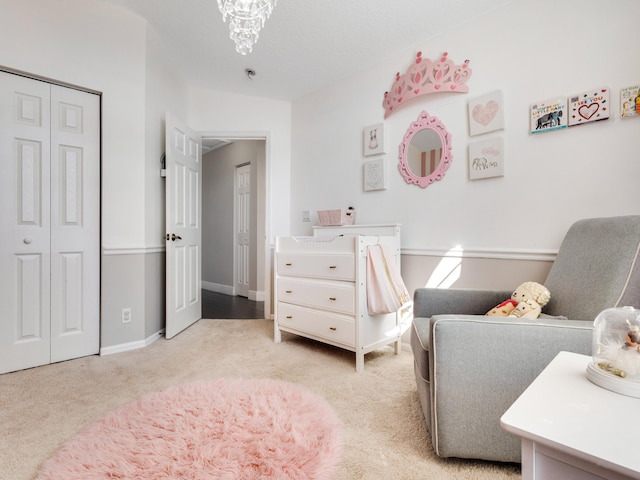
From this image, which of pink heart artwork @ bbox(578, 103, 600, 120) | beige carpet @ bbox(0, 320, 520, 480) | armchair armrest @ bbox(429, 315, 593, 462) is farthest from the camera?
pink heart artwork @ bbox(578, 103, 600, 120)

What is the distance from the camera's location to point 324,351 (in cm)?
252

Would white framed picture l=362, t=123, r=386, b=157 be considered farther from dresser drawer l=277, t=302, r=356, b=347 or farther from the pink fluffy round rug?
the pink fluffy round rug

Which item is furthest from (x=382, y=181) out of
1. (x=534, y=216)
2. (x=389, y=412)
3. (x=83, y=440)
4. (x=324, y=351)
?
(x=83, y=440)

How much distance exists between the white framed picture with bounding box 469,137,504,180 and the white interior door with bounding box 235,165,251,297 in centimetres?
336

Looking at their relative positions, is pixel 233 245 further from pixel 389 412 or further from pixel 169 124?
pixel 389 412

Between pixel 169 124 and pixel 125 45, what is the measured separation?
24.4 inches

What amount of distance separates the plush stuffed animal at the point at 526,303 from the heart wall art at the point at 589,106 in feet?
3.40

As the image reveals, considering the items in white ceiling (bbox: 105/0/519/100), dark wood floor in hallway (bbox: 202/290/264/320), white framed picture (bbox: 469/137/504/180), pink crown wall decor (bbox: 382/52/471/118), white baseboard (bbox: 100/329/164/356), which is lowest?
dark wood floor in hallway (bbox: 202/290/264/320)

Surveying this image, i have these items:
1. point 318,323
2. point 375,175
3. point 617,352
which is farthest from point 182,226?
point 617,352

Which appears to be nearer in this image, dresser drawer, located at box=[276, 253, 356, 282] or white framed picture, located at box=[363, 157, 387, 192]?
dresser drawer, located at box=[276, 253, 356, 282]

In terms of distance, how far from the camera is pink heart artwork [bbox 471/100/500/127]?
213 cm

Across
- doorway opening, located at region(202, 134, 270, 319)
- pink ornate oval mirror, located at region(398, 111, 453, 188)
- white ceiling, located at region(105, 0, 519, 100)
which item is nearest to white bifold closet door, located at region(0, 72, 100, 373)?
white ceiling, located at region(105, 0, 519, 100)

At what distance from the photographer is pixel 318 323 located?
7.91ft

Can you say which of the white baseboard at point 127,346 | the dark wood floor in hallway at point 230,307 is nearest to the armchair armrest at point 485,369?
the white baseboard at point 127,346
